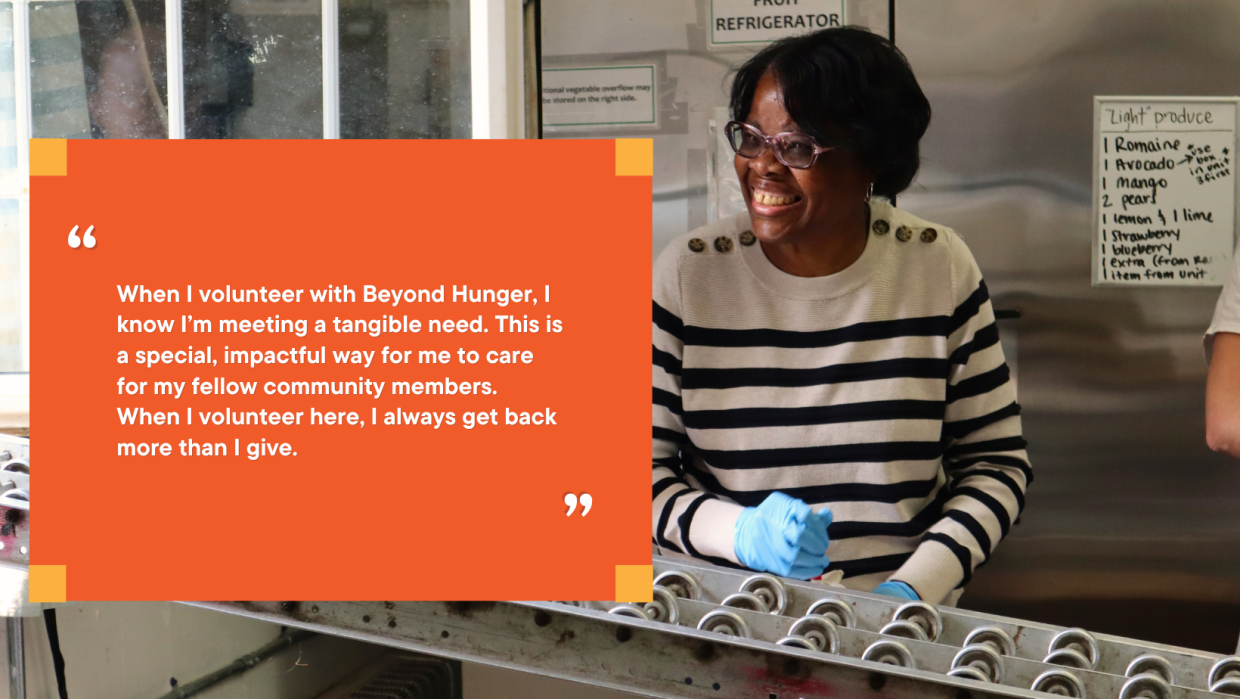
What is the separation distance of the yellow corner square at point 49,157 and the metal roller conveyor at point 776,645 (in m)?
0.46

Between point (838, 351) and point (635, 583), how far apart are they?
0.44 m

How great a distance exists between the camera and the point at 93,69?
1712mm

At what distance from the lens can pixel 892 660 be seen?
2.47 feet

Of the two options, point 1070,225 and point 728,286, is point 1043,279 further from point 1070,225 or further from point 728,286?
point 728,286

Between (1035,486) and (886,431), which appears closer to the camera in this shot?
(886,431)

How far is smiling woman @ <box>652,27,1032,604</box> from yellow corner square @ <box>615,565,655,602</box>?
0.77 feet

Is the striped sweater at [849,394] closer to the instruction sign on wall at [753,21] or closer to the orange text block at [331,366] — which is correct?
the orange text block at [331,366]

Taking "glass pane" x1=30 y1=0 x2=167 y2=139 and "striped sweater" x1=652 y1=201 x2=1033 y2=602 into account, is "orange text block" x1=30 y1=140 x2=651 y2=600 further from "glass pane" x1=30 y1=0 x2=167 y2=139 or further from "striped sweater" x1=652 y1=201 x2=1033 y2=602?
"glass pane" x1=30 y1=0 x2=167 y2=139

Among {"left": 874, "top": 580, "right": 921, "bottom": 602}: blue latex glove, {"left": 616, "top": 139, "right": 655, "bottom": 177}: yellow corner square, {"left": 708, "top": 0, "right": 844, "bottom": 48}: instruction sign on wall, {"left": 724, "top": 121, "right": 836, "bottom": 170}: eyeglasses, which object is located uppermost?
{"left": 708, "top": 0, "right": 844, "bottom": 48}: instruction sign on wall

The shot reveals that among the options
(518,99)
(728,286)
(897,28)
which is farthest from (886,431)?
(897,28)

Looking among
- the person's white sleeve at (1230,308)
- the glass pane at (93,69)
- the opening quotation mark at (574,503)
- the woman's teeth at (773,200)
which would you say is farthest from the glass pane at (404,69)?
the person's white sleeve at (1230,308)

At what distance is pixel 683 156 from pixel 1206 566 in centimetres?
144

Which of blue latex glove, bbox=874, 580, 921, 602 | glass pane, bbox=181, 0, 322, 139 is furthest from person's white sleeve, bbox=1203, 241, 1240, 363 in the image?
glass pane, bbox=181, 0, 322, 139

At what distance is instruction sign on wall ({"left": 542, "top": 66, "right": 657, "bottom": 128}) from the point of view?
2105 mm
